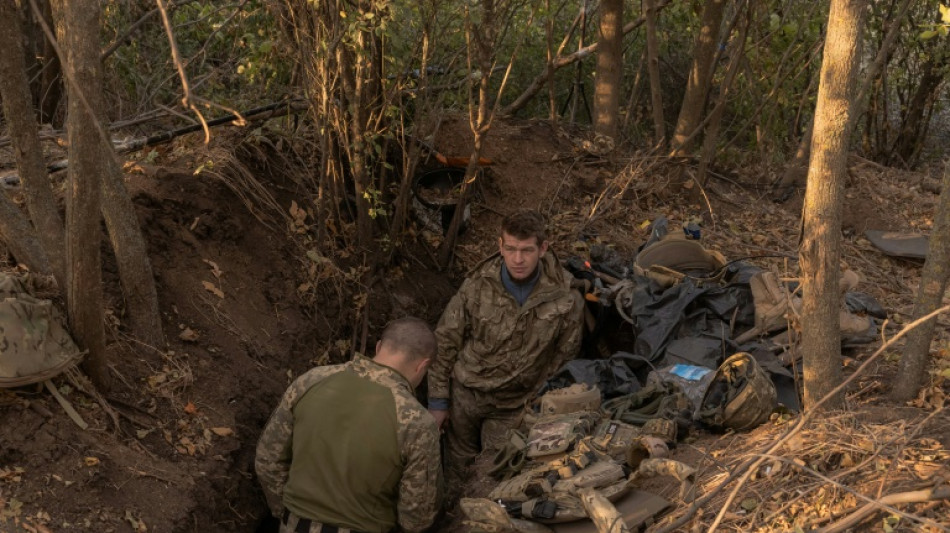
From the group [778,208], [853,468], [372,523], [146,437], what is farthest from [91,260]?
[778,208]

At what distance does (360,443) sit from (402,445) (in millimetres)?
193

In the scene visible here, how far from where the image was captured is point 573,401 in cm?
507

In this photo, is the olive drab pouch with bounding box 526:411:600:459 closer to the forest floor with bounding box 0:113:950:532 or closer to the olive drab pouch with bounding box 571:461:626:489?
the olive drab pouch with bounding box 571:461:626:489

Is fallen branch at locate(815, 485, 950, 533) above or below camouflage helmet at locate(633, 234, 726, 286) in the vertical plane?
below

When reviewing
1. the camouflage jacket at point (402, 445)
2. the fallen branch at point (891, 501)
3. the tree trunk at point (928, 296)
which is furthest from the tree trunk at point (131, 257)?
the tree trunk at point (928, 296)

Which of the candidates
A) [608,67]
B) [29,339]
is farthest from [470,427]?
[608,67]

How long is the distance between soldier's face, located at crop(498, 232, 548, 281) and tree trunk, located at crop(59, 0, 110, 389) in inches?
92.9

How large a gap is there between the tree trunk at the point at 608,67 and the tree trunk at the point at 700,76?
58cm

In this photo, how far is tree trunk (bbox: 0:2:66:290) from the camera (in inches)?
169

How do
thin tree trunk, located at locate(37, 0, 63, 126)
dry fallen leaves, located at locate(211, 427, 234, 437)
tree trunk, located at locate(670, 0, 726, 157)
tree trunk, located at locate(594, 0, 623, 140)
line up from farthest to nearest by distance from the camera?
tree trunk, located at locate(594, 0, 623, 140), tree trunk, located at locate(670, 0, 726, 157), thin tree trunk, located at locate(37, 0, 63, 126), dry fallen leaves, located at locate(211, 427, 234, 437)

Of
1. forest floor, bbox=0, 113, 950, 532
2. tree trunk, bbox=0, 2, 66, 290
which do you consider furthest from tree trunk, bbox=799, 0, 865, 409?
tree trunk, bbox=0, 2, 66, 290

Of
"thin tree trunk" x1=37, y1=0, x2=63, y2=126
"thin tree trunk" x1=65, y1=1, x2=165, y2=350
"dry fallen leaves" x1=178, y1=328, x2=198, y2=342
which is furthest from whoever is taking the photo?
"thin tree trunk" x1=37, y1=0, x2=63, y2=126

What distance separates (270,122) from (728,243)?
3627mm

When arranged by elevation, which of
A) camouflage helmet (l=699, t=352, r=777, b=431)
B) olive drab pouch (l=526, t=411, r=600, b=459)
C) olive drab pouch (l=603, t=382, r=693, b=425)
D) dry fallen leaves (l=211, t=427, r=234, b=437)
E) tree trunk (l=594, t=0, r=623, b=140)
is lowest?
dry fallen leaves (l=211, t=427, r=234, b=437)
